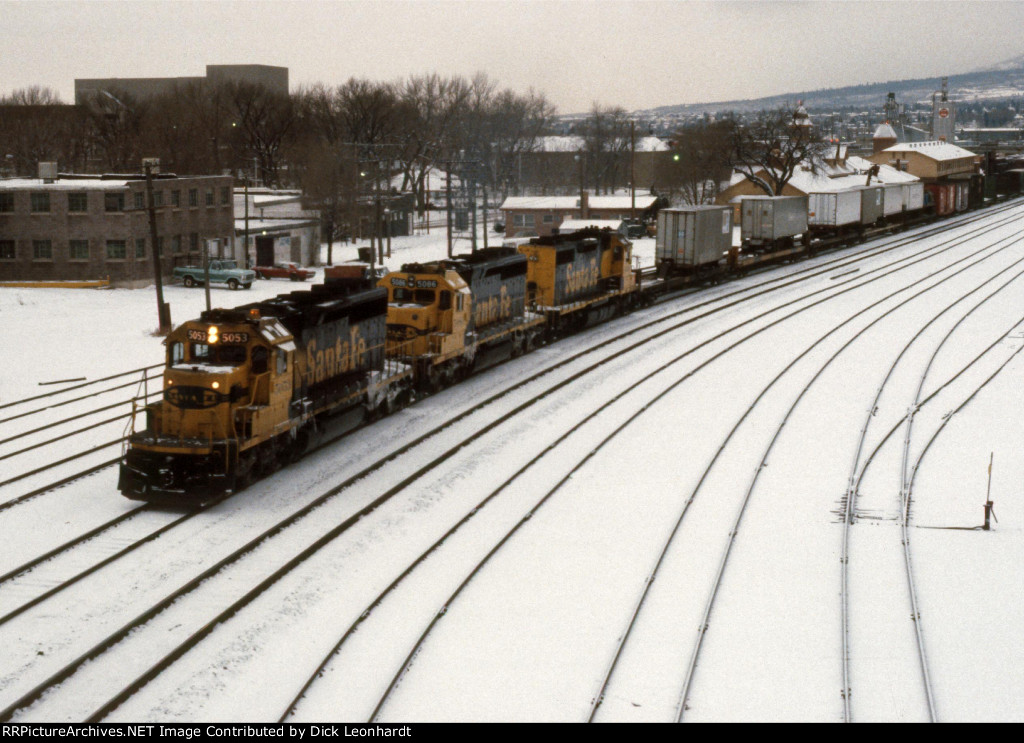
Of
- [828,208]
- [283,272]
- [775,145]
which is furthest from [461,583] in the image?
[775,145]

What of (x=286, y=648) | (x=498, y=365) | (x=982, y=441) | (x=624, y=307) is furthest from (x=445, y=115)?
(x=286, y=648)

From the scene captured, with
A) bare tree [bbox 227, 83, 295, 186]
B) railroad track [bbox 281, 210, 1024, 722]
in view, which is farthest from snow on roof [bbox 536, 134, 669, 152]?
railroad track [bbox 281, 210, 1024, 722]

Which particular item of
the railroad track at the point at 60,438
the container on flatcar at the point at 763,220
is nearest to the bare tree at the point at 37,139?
the container on flatcar at the point at 763,220

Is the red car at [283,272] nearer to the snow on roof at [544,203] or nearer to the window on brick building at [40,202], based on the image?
the window on brick building at [40,202]

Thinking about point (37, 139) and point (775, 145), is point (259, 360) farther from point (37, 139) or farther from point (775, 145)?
point (37, 139)

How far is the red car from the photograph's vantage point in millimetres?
62469

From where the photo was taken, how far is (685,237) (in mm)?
50125

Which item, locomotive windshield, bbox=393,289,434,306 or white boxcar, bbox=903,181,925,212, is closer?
locomotive windshield, bbox=393,289,434,306

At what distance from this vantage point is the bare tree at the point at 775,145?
96.2 metres

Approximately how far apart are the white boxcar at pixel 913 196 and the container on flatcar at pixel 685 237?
36.2 metres

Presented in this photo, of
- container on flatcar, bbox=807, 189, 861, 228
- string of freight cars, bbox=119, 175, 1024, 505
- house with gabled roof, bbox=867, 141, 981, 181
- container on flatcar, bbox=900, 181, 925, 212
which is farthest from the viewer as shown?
house with gabled roof, bbox=867, 141, 981, 181

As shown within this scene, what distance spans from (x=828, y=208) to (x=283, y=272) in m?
34.4

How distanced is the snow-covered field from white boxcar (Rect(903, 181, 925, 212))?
53.2 meters

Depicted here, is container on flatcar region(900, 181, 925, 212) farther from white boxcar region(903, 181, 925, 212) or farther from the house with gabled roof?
the house with gabled roof
